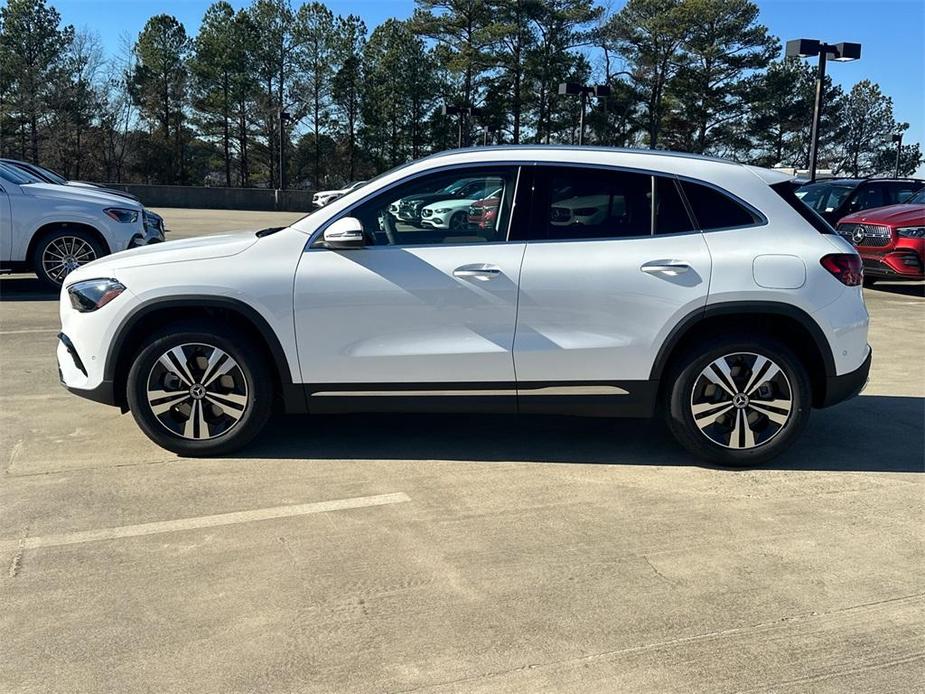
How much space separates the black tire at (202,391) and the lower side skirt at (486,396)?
321 mm

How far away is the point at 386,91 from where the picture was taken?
5700 cm

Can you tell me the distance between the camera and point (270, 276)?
15.2 ft

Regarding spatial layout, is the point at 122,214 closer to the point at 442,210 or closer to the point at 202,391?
the point at 202,391

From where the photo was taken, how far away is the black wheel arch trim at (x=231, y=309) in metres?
4.64

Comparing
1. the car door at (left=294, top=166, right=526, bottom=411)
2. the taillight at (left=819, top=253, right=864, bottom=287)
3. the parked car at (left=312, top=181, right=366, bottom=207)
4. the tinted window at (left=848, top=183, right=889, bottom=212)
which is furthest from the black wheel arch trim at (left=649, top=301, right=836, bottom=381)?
the tinted window at (left=848, top=183, right=889, bottom=212)

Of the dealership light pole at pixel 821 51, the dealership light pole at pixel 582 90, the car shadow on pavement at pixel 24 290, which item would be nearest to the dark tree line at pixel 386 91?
the dealership light pole at pixel 582 90

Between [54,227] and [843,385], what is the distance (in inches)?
372

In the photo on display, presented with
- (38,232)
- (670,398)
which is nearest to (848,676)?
(670,398)

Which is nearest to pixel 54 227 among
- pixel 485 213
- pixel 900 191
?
pixel 485 213

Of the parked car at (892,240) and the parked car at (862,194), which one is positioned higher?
the parked car at (862,194)

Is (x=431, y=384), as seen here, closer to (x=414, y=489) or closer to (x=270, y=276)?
(x=414, y=489)

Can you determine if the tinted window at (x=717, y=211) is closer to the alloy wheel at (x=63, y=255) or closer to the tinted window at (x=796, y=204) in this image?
the tinted window at (x=796, y=204)

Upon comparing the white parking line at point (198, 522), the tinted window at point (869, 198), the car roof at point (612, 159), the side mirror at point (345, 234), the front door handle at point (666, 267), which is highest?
the tinted window at point (869, 198)

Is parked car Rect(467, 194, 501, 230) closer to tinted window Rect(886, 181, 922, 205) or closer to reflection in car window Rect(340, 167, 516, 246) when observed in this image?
reflection in car window Rect(340, 167, 516, 246)
